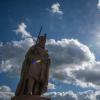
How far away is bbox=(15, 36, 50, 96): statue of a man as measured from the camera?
11.7 metres

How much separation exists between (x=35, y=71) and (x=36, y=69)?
0.14m

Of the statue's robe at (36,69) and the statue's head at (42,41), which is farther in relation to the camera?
the statue's head at (42,41)

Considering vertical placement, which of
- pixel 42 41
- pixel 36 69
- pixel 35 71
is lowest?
pixel 35 71

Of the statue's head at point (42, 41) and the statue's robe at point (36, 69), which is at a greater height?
the statue's head at point (42, 41)

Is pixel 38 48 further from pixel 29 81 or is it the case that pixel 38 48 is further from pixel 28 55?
pixel 29 81

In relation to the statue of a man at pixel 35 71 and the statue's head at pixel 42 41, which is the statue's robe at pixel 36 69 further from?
the statue's head at pixel 42 41

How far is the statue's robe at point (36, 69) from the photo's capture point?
11.8 meters

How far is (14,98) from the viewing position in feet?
36.5

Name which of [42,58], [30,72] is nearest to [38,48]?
[42,58]

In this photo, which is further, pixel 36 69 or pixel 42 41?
pixel 42 41

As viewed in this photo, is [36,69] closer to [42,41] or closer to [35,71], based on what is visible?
[35,71]

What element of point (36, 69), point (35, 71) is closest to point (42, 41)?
point (36, 69)

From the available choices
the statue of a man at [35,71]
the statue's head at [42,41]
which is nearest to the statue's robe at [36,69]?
the statue of a man at [35,71]

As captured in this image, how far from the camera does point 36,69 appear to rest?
39.8 ft
